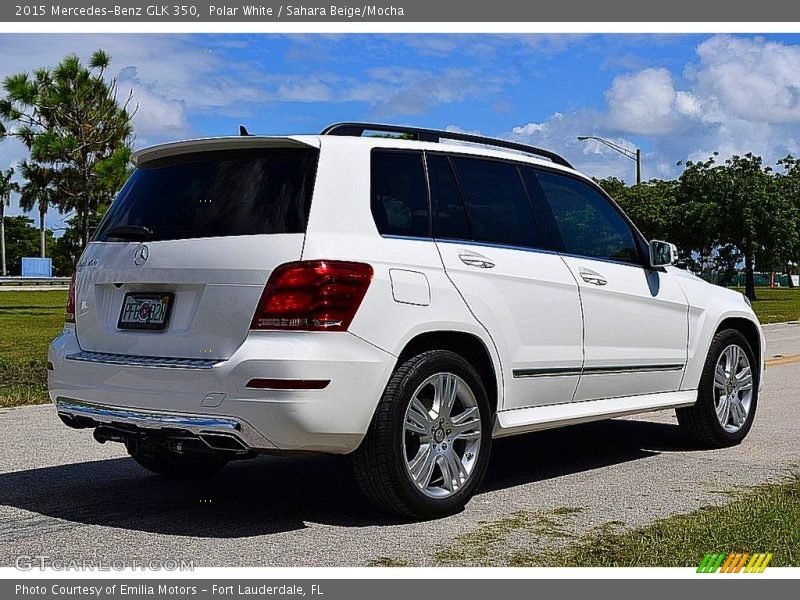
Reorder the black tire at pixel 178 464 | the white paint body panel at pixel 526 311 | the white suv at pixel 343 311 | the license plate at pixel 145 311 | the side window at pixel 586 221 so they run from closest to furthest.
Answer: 1. the white suv at pixel 343 311
2. the license plate at pixel 145 311
3. the white paint body panel at pixel 526 311
4. the black tire at pixel 178 464
5. the side window at pixel 586 221

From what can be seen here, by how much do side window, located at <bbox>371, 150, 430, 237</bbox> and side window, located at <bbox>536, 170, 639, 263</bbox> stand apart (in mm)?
1164

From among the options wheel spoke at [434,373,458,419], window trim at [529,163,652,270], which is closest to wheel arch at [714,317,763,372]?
window trim at [529,163,652,270]

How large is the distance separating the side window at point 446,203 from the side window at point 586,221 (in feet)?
2.87

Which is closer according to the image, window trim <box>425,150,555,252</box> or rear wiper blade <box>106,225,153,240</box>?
rear wiper blade <box>106,225,153,240</box>

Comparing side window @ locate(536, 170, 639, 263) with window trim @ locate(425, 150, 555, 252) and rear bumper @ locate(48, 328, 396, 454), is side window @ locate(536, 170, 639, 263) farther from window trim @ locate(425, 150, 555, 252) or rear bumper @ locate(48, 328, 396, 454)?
rear bumper @ locate(48, 328, 396, 454)

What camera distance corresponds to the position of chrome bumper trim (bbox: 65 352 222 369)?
545 cm

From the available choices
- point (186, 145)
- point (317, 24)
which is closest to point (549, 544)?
point (186, 145)

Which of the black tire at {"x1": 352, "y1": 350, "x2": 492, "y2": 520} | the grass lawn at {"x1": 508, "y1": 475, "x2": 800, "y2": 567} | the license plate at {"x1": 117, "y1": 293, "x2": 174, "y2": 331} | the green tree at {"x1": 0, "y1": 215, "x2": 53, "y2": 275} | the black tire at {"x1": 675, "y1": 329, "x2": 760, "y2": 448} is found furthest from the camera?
the green tree at {"x1": 0, "y1": 215, "x2": 53, "y2": 275}

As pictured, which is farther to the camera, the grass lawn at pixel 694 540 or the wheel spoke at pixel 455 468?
the wheel spoke at pixel 455 468

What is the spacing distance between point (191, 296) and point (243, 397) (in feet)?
2.08

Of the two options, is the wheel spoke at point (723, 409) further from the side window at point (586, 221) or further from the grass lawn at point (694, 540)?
the grass lawn at point (694, 540)

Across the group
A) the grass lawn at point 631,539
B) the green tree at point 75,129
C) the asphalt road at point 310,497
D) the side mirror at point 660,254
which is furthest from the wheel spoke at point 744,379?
the green tree at point 75,129

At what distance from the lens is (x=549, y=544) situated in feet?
17.4

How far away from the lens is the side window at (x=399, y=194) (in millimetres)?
5844
